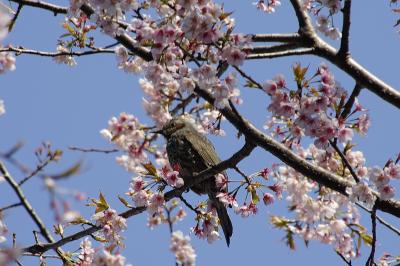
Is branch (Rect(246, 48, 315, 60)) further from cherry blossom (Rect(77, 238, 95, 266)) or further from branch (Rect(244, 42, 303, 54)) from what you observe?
cherry blossom (Rect(77, 238, 95, 266))

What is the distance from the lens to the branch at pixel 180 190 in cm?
470

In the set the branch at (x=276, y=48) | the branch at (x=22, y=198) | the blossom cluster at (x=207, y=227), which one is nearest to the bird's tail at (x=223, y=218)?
the blossom cluster at (x=207, y=227)

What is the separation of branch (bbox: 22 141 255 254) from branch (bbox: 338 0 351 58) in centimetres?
104

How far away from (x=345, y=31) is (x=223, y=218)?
2.60 metres

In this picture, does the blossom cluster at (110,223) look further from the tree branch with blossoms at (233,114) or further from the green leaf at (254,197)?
the green leaf at (254,197)

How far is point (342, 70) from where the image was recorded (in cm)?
444

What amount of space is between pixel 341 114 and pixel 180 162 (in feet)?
10.7

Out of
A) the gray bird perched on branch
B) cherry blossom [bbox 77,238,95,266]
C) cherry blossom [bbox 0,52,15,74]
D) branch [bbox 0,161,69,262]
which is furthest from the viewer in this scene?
the gray bird perched on branch

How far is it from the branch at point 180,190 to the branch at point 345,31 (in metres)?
1.04

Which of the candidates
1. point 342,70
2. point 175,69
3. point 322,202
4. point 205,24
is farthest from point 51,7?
point 322,202

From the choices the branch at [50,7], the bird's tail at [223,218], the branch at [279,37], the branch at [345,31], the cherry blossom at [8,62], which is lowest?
the branch at [345,31]

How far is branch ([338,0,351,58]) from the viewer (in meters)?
4.00

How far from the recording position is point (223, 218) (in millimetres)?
5973

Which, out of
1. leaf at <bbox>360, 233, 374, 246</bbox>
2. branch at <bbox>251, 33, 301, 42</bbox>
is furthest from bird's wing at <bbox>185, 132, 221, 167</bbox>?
branch at <bbox>251, 33, 301, 42</bbox>
